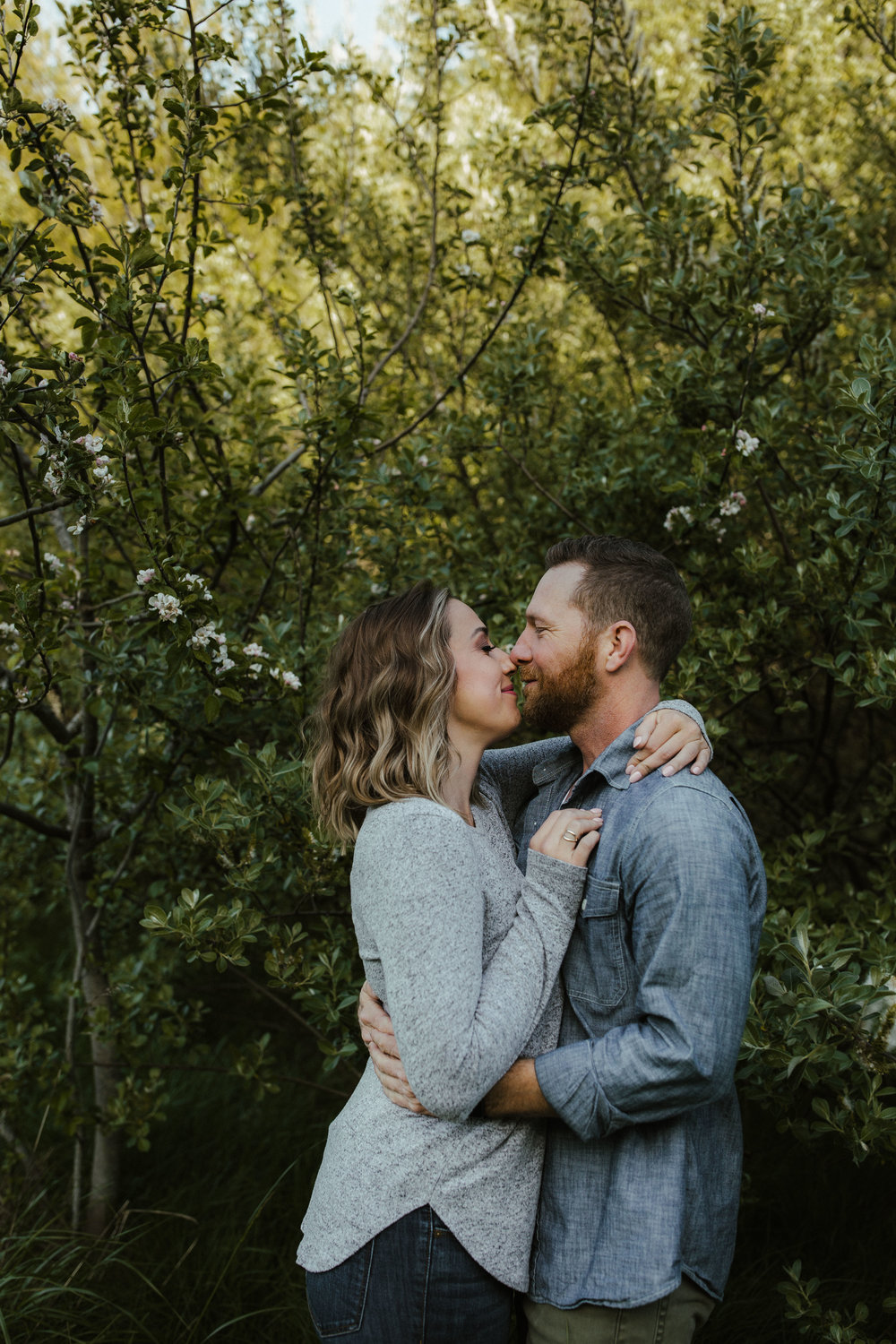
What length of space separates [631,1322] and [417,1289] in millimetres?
361

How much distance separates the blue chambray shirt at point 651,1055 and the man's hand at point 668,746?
3cm

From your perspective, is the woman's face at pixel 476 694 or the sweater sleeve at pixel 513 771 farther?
the sweater sleeve at pixel 513 771

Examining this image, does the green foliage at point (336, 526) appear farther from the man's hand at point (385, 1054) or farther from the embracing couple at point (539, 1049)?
the man's hand at point (385, 1054)

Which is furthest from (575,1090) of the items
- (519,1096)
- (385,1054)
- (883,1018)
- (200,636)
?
(200,636)

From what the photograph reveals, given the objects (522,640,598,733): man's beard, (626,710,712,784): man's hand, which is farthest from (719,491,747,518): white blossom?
(626,710,712,784): man's hand

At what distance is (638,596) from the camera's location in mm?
2168

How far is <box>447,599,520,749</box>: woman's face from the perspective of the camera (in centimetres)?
208

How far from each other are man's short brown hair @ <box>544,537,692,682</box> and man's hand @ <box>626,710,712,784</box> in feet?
0.72

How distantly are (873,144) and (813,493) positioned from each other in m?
3.06

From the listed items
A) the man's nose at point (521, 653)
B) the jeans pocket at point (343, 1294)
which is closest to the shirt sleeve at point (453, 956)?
the jeans pocket at point (343, 1294)

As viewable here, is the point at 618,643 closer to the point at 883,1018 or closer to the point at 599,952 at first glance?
the point at 599,952

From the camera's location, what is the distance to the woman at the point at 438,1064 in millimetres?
1623

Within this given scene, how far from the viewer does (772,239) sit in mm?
3139

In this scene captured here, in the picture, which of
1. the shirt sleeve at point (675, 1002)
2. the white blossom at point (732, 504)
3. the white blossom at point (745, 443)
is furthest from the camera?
the white blossom at point (732, 504)
